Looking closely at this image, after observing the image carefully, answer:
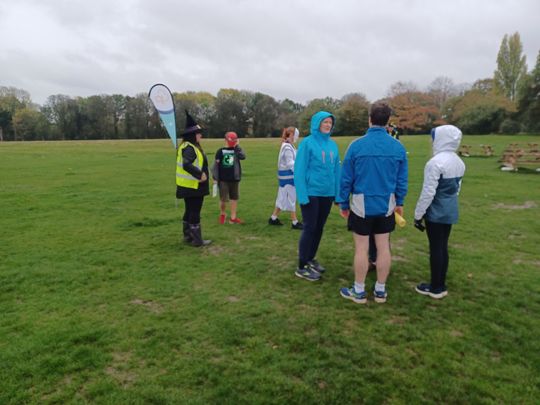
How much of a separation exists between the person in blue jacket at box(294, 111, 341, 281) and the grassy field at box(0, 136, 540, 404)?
0.75 metres

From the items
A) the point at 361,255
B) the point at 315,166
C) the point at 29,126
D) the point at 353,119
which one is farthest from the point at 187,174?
the point at 29,126

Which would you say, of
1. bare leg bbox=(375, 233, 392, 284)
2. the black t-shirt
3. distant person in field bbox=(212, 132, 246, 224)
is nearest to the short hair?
bare leg bbox=(375, 233, 392, 284)

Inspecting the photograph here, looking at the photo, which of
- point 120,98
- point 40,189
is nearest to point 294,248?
point 40,189

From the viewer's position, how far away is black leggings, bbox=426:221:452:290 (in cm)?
462

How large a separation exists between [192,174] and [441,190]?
4002mm

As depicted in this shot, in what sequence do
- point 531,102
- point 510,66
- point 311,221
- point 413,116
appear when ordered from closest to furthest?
1. point 311,221
2. point 531,102
3. point 413,116
4. point 510,66

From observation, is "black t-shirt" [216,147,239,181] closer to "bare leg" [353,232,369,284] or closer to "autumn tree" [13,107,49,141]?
"bare leg" [353,232,369,284]

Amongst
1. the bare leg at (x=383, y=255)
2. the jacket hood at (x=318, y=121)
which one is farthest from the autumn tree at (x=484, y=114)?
the bare leg at (x=383, y=255)

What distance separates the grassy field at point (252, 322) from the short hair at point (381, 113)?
2190 mm

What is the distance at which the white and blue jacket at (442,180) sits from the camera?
4410 millimetres

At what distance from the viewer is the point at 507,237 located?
7352 mm

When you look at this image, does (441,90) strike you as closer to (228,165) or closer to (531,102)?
(531,102)

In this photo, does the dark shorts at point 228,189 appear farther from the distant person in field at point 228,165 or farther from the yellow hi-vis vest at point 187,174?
the yellow hi-vis vest at point 187,174

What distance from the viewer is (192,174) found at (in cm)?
654
